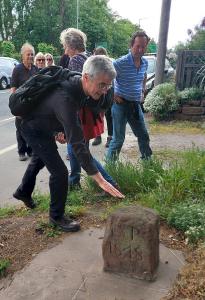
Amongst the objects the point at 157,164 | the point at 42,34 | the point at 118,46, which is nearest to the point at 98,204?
the point at 157,164

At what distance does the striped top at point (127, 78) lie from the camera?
5391 mm

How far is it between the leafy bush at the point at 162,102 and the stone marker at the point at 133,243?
6559mm

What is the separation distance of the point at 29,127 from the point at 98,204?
4.09 ft

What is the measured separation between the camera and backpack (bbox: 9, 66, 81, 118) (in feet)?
11.0

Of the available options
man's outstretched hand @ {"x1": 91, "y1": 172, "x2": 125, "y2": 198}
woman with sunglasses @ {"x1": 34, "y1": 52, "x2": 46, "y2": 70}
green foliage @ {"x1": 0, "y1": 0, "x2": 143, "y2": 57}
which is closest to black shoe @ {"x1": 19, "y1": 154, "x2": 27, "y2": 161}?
woman with sunglasses @ {"x1": 34, "y1": 52, "x2": 46, "y2": 70}

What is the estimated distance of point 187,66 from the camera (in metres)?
10.3

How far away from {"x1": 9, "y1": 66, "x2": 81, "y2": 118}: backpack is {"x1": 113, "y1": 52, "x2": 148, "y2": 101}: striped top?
1975 mm

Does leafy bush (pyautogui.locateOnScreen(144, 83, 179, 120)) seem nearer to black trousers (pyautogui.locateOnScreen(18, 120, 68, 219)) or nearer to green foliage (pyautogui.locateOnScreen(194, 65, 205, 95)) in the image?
green foliage (pyautogui.locateOnScreen(194, 65, 205, 95))

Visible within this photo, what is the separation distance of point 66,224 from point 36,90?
128cm

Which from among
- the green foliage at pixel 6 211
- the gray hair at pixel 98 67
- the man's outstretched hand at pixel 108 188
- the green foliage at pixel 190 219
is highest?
the gray hair at pixel 98 67

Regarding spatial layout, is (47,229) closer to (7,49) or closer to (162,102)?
(162,102)

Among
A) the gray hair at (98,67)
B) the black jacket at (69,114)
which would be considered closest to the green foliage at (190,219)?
the black jacket at (69,114)

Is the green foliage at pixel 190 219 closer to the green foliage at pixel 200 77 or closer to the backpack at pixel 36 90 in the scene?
the backpack at pixel 36 90

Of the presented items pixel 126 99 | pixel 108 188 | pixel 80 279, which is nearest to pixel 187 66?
pixel 126 99
